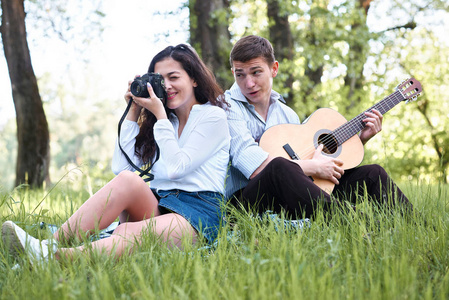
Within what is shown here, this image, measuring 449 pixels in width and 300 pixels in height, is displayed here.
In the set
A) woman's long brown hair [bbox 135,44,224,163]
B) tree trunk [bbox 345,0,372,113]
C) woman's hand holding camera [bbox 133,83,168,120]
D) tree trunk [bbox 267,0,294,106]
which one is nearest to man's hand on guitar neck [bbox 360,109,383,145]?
woman's long brown hair [bbox 135,44,224,163]

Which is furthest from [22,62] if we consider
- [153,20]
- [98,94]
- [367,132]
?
[98,94]

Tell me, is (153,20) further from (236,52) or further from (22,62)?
(236,52)

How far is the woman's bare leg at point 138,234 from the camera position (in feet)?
6.82

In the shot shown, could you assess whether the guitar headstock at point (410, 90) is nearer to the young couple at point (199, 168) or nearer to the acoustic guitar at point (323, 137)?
the acoustic guitar at point (323, 137)

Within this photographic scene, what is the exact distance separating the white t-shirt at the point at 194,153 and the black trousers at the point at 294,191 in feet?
0.76

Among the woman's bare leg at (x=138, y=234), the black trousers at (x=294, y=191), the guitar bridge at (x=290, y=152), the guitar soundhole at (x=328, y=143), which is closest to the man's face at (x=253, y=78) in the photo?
the guitar bridge at (x=290, y=152)

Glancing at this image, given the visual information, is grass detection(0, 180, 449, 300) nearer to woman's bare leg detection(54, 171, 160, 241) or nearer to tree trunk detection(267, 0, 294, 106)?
woman's bare leg detection(54, 171, 160, 241)

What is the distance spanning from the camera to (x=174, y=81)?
2951 millimetres

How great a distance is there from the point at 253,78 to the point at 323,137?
713 millimetres

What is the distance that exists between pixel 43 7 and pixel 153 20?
216 centimetres

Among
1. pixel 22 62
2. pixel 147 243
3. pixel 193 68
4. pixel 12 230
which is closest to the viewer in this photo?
pixel 12 230

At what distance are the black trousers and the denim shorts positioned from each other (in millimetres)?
162

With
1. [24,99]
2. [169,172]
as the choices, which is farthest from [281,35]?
[169,172]

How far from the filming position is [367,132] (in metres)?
3.50
